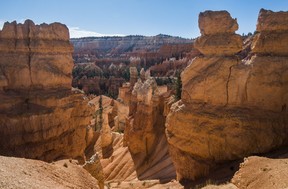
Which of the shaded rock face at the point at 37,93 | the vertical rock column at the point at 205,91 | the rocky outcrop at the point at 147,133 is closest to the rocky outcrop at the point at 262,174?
the vertical rock column at the point at 205,91

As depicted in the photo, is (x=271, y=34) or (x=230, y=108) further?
(x=230, y=108)

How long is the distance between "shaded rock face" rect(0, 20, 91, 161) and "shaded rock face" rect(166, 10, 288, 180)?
682 centimetres

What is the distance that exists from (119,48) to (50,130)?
147 metres

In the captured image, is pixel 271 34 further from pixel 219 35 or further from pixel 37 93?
pixel 37 93

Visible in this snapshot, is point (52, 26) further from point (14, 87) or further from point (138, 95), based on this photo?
point (138, 95)

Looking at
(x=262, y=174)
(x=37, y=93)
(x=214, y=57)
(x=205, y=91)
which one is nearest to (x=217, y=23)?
(x=214, y=57)

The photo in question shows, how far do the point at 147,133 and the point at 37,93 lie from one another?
12820 millimetres

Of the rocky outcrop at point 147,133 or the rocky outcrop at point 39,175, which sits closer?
the rocky outcrop at point 39,175

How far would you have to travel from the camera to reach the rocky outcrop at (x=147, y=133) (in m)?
27.4

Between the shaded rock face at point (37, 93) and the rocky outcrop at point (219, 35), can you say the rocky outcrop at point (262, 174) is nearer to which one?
the rocky outcrop at point (219, 35)

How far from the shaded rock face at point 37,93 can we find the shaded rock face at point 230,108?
6.82m

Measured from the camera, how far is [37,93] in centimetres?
1809

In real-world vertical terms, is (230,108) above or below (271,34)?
below

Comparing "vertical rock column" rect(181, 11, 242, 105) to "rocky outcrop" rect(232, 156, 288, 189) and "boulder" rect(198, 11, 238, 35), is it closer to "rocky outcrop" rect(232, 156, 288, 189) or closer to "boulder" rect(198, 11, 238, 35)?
"boulder" rect(198, 11, 238, 35)
